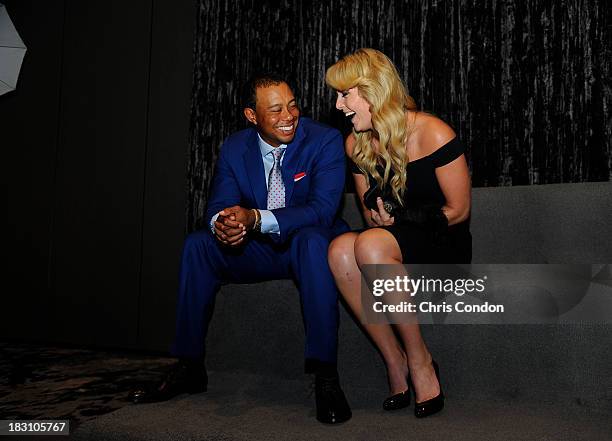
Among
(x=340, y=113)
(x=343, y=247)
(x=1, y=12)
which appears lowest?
(x=343, y=247)

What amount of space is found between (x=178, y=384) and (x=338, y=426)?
583 mm

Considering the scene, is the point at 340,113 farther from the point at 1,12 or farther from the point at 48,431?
the point at 1,12

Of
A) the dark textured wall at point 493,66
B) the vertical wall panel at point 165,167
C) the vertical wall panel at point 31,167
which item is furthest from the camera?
the vertical wall panel at point 31,167

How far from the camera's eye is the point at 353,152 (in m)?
1.91

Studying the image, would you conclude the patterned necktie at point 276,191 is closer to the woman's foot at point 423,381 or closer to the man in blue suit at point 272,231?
the man in blue suit at point 272,231

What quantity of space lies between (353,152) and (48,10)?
8.74 feet

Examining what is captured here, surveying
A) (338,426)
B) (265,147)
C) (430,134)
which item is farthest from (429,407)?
(265,147)

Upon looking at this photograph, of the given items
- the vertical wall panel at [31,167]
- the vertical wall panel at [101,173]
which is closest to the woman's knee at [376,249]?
the vertical wall panel at [101,173]

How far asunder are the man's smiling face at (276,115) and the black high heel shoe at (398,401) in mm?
962

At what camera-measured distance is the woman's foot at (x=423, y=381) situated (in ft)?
4.94

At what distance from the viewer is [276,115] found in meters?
1.96

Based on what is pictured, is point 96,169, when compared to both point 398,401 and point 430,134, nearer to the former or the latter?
point 430,134

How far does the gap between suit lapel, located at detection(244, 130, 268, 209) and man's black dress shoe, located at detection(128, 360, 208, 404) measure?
24.1 inches

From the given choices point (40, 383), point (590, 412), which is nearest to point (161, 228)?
point (40, 383)
